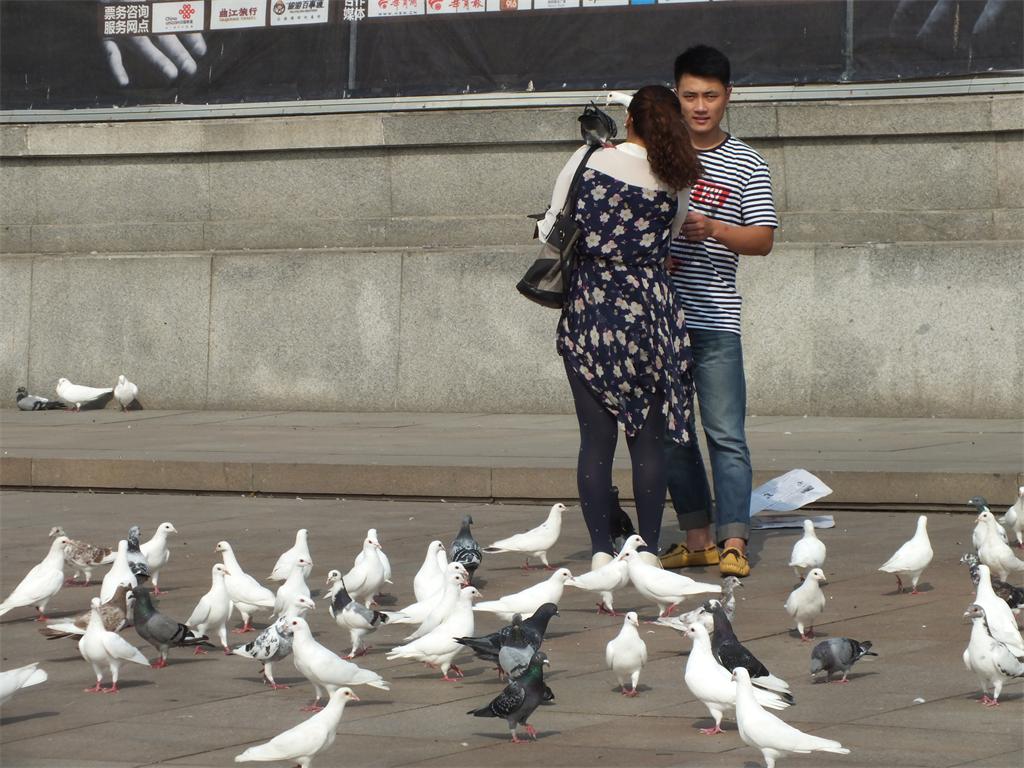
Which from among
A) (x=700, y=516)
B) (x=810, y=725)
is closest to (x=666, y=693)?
(x=810, y=725)

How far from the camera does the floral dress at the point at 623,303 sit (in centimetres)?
746

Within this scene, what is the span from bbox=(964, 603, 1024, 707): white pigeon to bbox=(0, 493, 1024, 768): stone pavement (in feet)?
0.22

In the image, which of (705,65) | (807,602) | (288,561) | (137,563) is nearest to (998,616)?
(807,602)

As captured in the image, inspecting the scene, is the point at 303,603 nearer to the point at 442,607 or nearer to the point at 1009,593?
the point at 442,607

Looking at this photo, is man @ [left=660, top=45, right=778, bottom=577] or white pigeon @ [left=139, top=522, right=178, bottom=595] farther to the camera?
white pigeon @ [left=139, top=522, right=178, bottom=595]

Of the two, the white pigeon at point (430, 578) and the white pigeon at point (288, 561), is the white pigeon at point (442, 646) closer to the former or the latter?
the white pigeon at point (430, 578)

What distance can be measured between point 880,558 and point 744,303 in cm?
592

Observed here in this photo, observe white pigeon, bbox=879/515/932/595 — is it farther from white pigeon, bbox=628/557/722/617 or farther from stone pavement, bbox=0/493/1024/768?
white pigeon, bbox=628/557/722/617

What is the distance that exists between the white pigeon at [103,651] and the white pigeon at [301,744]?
134cm

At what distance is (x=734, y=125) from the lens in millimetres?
14375

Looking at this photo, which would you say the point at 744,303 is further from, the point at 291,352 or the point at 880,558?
the point at 880,558

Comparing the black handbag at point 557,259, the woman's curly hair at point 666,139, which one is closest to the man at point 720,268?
the woman's curly hair at point 666,139

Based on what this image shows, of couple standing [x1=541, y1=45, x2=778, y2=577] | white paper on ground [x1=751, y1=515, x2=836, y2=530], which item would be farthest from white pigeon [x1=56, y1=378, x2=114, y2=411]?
couple standing [x1=541, y1=45, x2=778, y2=577]

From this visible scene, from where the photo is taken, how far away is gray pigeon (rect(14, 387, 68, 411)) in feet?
53.0
